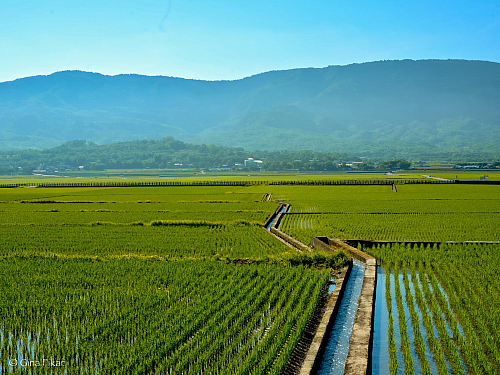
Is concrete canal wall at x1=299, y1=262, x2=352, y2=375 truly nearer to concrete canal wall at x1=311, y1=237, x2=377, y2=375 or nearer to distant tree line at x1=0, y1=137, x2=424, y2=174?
concrete canal wall at x1=311, y1=237, x2=377, y2=375

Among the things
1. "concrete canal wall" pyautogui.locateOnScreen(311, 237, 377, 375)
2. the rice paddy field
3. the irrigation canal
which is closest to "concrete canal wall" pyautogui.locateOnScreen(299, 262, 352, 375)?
the irrigation canal

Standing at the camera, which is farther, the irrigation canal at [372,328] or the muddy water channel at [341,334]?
the muddy water channel at [341,334]

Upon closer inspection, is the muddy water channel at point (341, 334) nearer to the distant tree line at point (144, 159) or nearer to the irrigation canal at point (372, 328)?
the irrigation canal at point (372, 328)

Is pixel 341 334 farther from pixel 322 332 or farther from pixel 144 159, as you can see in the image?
pixel 144 159

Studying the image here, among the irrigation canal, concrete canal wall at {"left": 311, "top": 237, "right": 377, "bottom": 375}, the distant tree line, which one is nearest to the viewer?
concrete canal wall at {"left": 311, "top": 237, "right": 377, "bottom": 375}

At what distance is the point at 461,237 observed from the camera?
14.7m

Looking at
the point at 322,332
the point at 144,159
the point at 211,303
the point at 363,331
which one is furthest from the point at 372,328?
the point at 144,159

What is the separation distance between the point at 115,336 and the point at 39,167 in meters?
157

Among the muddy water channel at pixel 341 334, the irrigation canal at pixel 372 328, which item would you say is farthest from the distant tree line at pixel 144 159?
the muddy water channel at pixel 341 334

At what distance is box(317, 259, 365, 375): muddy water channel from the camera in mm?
5297

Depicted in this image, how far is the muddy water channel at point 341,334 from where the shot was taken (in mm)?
5297

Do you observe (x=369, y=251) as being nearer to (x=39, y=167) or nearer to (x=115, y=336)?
(x=115, y=336)

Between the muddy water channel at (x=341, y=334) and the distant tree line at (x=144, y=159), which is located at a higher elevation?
the distant tree line at (x=144, y=159)

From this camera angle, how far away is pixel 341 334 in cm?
627
